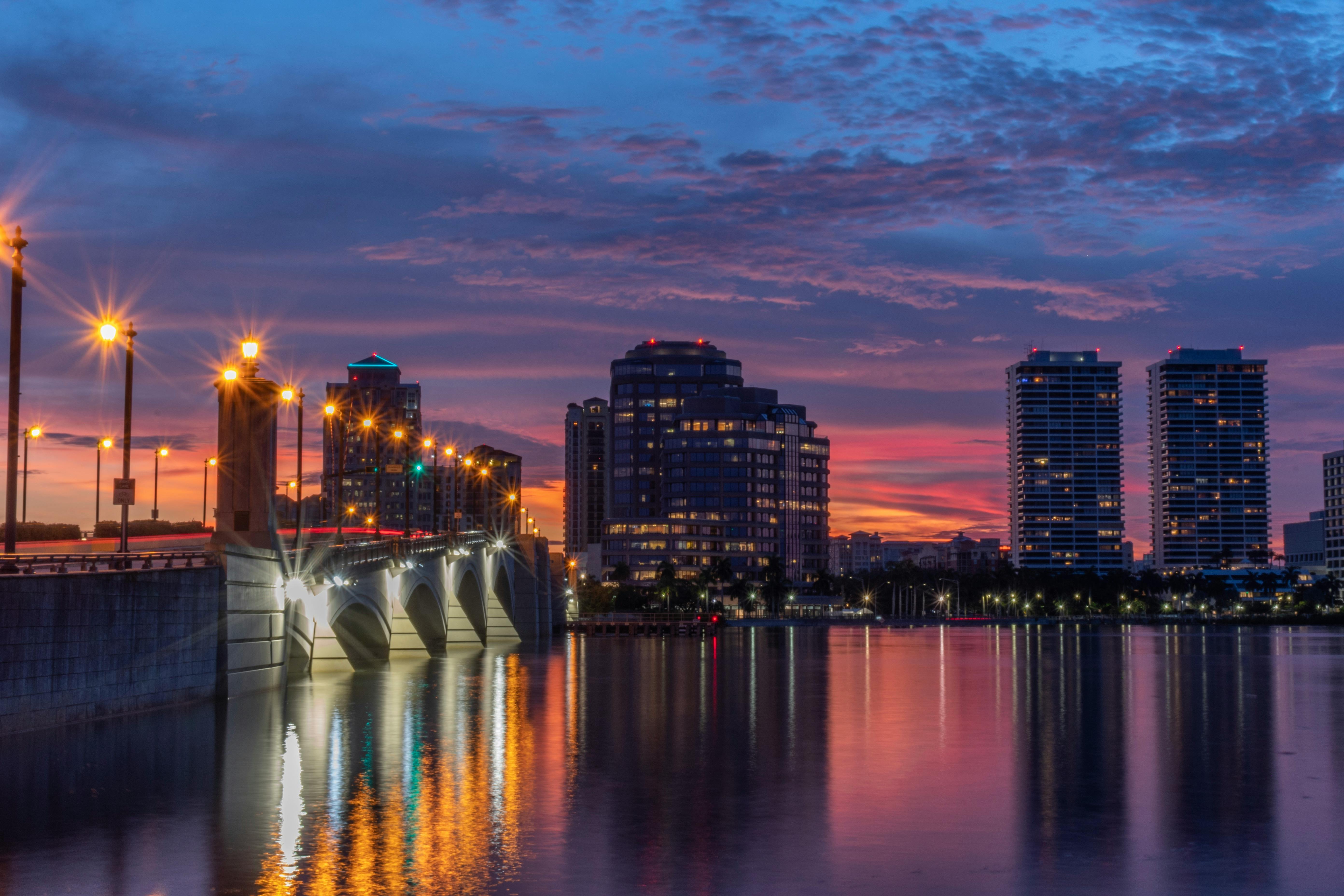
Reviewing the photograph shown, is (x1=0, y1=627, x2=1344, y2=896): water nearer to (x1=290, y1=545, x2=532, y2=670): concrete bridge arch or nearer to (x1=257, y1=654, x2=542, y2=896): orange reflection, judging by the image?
(x1=257, y1=654, x2=542, y2=896): orange reflection

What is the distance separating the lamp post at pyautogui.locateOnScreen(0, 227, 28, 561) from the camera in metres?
38.0

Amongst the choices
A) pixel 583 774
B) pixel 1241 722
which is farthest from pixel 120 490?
pixel 1241 722

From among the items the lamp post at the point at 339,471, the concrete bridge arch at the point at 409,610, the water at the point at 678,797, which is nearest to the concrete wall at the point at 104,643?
the water at the point at 678,797

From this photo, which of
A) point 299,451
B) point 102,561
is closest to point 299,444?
point 299,451

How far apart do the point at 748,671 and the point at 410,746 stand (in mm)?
51225

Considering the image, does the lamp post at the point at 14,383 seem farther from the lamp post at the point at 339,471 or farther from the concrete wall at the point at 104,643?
the lamp post at the point at 339,471

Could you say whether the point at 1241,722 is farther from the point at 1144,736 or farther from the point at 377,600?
the point at 377,600

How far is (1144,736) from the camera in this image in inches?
1828

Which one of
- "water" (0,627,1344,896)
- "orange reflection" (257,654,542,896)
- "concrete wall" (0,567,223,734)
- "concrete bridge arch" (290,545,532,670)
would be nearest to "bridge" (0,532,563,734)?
"concrete wall" (0,567,223,734)

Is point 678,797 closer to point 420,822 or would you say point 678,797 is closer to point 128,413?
point 420,822

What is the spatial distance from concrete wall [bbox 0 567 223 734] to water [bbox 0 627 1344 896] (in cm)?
95

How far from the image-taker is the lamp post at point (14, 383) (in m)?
38.0

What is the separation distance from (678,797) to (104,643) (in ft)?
64.4

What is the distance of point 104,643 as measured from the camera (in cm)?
4138
